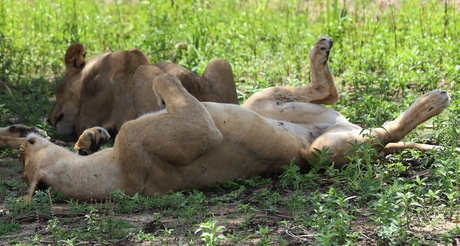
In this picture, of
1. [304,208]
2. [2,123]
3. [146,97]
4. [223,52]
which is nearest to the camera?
[304,208]

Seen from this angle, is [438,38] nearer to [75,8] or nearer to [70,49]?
[70,49]

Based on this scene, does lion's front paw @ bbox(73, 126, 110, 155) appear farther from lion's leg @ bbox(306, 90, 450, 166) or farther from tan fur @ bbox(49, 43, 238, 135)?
lion's leg @ bbox(306, 90, 450, 166)

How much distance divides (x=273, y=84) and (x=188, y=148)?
299 cm

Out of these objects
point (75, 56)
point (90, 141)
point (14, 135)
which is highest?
point (75, 56)

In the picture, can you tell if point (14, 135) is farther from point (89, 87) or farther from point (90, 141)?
point (90, 141)

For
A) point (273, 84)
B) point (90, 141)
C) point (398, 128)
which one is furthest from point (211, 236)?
point (273, 84)

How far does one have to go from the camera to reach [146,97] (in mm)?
6512

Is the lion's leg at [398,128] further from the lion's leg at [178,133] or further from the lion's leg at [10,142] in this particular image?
the lion's leg at [10,142]

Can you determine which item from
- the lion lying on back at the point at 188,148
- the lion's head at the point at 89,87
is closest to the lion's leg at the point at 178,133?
the lion lying on back at the point at 188,148

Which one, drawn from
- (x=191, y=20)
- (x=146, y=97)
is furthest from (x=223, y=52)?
(x=146, y=97)

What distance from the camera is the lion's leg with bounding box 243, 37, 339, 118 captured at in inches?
231

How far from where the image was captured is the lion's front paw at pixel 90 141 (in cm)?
560

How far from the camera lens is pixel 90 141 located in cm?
564

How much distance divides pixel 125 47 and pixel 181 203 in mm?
5388
